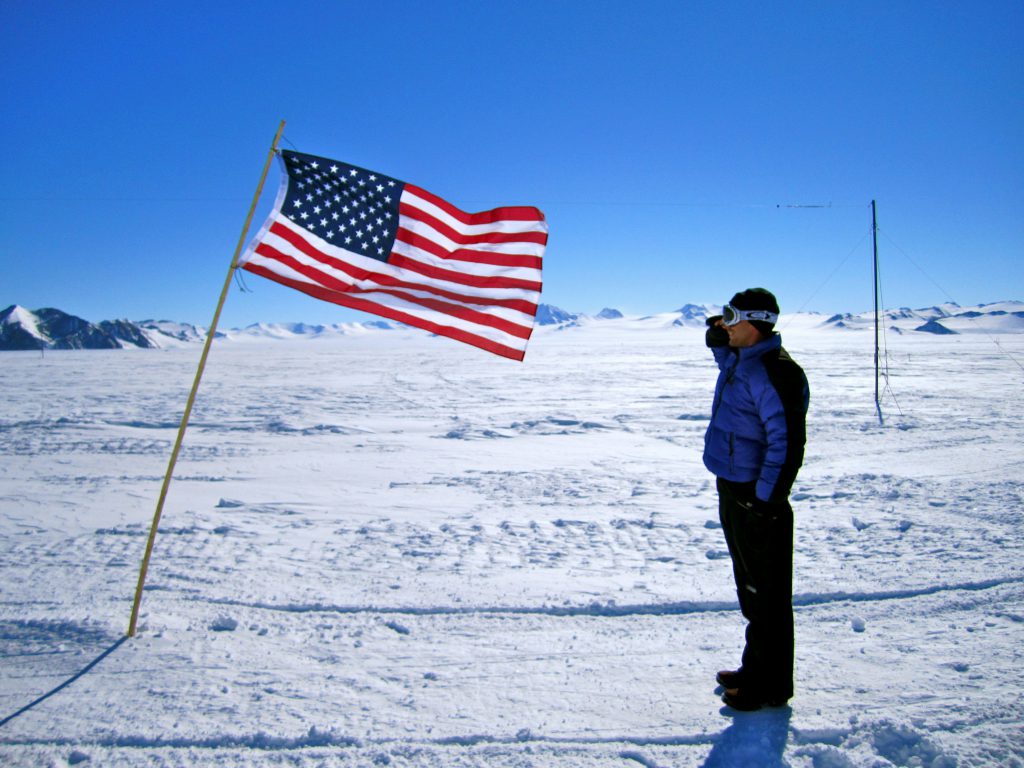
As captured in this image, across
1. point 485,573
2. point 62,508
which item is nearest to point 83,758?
point 485,573

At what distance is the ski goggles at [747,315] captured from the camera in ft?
7.91

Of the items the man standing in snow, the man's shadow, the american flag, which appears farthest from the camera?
the american flag

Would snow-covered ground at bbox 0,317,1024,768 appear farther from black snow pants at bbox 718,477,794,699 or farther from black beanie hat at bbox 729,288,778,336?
black beanie hat at bbox 729,288,778,336

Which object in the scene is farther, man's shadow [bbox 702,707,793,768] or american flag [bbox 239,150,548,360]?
american flag [bbox 239,150,548,360]

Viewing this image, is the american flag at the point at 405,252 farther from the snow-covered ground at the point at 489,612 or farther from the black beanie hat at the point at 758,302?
the snow-covered ground at the point at 489,612

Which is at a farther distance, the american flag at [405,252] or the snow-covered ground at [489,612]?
the american flag at [405,252]

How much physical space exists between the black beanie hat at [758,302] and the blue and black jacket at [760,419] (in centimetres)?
5

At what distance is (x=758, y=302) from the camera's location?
243 cm

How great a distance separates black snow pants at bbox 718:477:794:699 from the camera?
2.45m

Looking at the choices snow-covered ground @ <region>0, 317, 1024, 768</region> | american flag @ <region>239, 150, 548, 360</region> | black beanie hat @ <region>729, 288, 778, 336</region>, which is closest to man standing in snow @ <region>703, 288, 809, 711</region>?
black beanie hat @ <region>729, 288, 778, 336</region>

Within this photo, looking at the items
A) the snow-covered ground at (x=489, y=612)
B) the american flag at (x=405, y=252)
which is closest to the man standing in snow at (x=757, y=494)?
the snow-covered ground at (x=489, y=612)

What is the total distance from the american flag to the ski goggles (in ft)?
4.41

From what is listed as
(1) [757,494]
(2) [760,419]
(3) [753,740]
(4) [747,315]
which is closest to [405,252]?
(4) [747,315]

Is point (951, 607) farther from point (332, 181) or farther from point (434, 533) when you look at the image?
point (332, 181)
